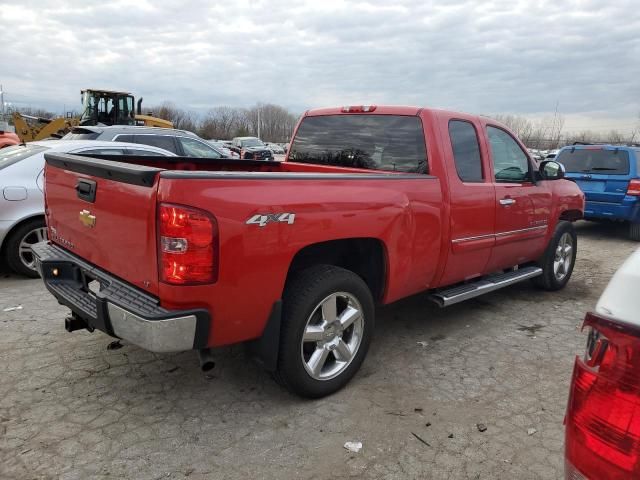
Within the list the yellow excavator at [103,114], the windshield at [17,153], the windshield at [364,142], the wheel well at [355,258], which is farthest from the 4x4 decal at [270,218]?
the yellow excavator at [103,114]

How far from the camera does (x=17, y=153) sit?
593 cm

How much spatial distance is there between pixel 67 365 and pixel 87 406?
66 cm

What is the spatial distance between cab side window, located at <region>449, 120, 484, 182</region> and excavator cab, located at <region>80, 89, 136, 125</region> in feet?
65.4

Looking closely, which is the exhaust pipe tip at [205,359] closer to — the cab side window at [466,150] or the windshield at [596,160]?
the cab side window at [466,150]

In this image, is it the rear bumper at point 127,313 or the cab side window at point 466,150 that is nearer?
the rear bumper at point 127,313

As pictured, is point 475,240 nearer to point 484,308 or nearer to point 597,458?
point 484,308

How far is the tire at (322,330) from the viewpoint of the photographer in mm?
3004

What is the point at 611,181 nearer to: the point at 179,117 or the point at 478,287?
the point at 478,287

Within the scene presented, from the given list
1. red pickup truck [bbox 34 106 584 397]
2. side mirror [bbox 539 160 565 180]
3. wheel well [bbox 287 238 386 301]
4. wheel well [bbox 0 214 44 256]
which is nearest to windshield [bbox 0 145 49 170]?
wheel well [bbox 0 214 44 256]

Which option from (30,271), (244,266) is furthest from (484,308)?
(30,271)

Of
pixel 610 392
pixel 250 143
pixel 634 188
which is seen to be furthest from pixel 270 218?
pixel 250 143

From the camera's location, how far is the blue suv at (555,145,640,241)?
9234 millimetres

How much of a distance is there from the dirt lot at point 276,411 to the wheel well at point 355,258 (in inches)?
27.5

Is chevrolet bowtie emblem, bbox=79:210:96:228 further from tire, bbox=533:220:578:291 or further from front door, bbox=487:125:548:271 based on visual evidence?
tire, bbox=533:220:578:291
